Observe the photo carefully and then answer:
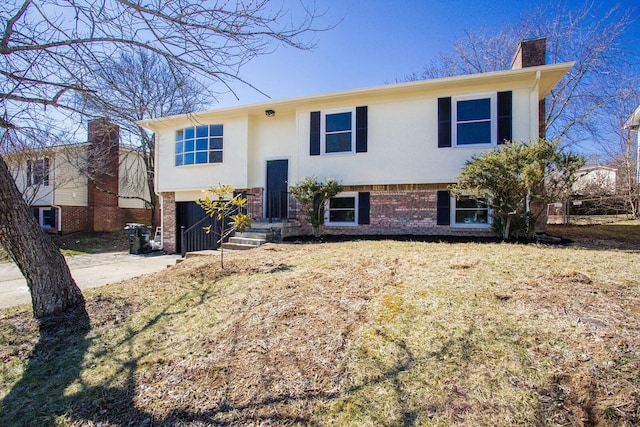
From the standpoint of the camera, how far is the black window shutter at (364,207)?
10281 millimetres

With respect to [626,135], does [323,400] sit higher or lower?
lower

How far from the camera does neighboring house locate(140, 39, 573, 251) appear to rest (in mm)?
9047

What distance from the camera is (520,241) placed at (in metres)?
7.90

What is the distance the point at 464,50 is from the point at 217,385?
20912mm

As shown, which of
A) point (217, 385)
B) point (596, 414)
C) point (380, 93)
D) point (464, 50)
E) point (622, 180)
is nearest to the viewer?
point (596, 414)

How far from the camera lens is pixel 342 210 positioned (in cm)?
1070

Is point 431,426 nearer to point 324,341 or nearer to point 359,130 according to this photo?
point 324,341

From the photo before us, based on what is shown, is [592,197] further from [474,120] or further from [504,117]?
[474,120]

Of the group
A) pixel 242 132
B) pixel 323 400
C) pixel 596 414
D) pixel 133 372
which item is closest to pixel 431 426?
pixel 323 400

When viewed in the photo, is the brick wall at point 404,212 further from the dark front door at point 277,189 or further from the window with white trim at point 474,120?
the dark front door at point 277,189

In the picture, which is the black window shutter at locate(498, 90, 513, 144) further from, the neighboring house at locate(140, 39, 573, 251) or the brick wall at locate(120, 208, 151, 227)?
the brick wall at locate(120, 208, 151, 227)

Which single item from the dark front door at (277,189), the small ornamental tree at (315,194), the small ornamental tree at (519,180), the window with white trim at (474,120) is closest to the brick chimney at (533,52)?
the window with white trim at (474,120)

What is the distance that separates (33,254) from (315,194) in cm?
660

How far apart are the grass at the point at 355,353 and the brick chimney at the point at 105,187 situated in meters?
14.9
